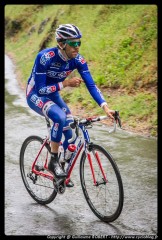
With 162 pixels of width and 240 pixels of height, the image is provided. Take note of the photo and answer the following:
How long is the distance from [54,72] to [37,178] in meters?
1.85

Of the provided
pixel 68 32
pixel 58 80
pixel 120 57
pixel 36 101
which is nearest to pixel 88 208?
pixel 36 101

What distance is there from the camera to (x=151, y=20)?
562 inches

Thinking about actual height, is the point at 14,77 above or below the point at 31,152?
above

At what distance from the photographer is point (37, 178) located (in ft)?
20.0

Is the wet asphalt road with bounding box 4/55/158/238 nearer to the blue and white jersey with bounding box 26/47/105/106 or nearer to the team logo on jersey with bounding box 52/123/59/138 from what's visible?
the team logo on jersey with bounding box 52/123/59/138

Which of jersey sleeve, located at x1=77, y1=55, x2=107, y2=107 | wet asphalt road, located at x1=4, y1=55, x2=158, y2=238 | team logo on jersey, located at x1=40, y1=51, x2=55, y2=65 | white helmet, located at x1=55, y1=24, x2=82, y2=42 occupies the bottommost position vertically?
wet asphalt road, located at x1=4, y1=55, x2=158, y2=238

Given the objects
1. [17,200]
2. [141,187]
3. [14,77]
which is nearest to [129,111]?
[141,187]

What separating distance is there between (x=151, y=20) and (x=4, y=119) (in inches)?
273

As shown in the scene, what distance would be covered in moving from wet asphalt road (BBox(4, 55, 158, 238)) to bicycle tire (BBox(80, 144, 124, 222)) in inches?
5.7

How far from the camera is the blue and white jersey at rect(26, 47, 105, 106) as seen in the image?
16.5ft

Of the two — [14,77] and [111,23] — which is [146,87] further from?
[14,77]

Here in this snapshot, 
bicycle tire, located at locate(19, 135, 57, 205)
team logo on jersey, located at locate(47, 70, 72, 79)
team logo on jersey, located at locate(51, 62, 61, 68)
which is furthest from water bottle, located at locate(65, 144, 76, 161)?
team logo on jersey, located at locate(51, 62, 61, 68)

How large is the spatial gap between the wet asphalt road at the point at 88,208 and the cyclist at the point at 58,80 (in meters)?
0.54
